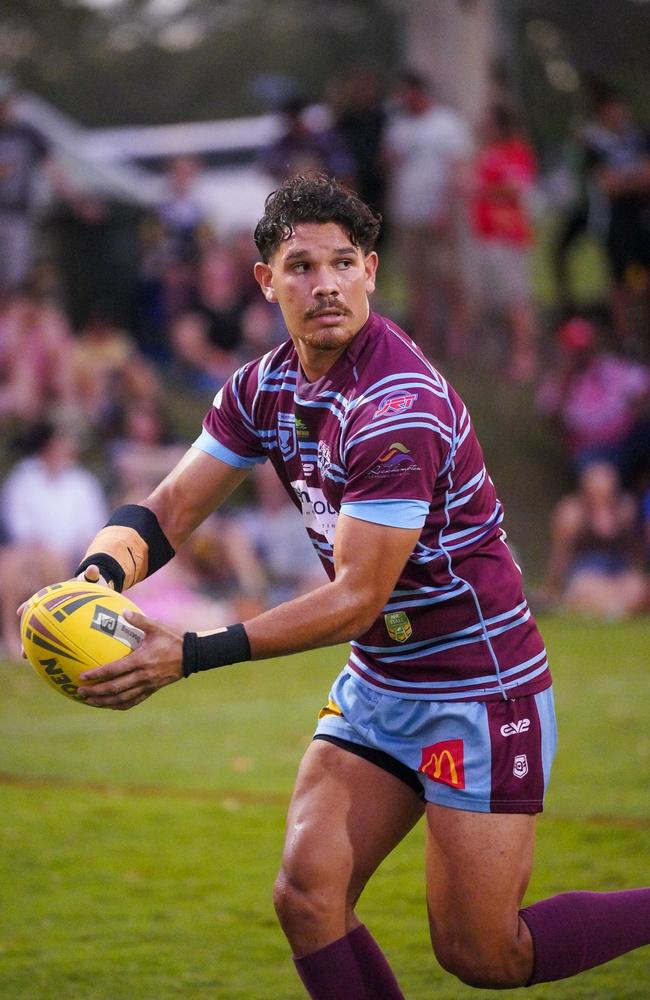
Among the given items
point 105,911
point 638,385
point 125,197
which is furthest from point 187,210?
point 105,911

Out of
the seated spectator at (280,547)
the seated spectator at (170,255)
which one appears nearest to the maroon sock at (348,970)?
the seated spectator at (280,547)

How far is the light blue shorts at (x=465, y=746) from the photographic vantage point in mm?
4156

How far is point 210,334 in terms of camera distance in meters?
15.1

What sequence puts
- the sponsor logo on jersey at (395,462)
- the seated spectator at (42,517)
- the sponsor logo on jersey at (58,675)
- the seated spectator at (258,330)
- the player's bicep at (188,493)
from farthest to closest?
1. the seated spectator at (258,330)
2. the seated spectator at (42,517)
3. the player's bicep at (188,493)
4. the sponsor logo on jersey at (58,675)
5. the sponsor logo on jersey at (395,462)

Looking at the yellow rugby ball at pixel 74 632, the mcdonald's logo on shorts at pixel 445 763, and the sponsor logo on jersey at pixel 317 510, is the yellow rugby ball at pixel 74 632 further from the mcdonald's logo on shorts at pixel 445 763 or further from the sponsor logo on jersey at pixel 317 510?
the mcdonald's logo on shorts at pixel 445 763

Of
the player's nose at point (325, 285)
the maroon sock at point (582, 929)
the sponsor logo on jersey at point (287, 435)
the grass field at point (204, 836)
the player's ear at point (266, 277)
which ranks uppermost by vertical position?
the player's ear at point (266, 277)

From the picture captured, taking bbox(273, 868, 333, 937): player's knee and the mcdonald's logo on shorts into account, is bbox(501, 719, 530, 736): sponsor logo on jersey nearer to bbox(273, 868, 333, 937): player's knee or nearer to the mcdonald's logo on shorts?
the mcdonald's logo on shorts

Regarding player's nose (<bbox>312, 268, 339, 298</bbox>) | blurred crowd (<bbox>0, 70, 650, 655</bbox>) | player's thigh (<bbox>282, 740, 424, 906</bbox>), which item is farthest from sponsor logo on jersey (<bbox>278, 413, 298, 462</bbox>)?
blurred crowd (<bbox>0, 70, 650, 655</bbox>)

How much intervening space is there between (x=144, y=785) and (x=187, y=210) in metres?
9.74

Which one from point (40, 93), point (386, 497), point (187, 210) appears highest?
point (40, 93)

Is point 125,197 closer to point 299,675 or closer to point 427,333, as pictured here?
→ point 427,333

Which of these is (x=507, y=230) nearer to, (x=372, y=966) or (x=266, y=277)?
(x=266, y=277)

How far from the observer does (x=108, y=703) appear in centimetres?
385

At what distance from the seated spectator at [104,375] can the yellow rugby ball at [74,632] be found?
9.08 m
